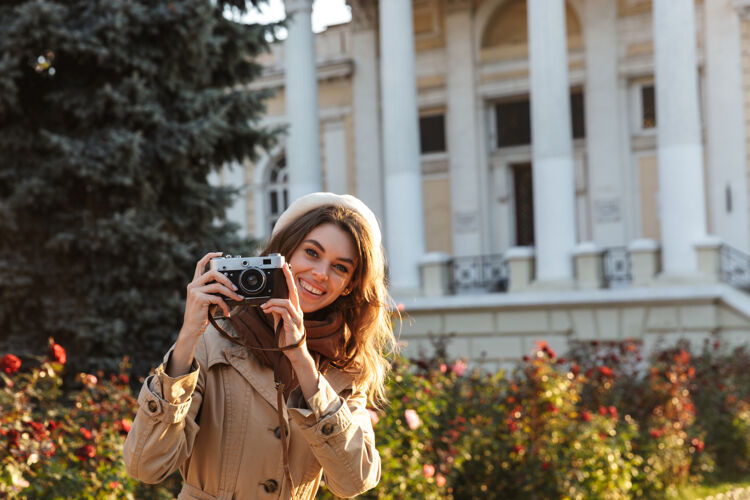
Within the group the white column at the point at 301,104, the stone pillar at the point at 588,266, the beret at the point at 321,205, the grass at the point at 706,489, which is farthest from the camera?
the white column at the point at 301,104

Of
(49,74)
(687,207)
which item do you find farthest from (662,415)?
(687,207)

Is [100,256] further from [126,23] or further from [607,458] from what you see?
[607,458]

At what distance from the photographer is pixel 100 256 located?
9.62m

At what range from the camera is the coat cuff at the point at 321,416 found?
90.4 inches

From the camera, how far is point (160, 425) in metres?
2.27

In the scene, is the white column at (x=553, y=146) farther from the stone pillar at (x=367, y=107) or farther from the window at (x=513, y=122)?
the stone pillar at (x=367, y=107)

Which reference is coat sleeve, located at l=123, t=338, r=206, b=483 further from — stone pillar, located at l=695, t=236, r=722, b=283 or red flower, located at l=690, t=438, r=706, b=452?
stone pillar, located at l=695, t=236, r=722, b=283

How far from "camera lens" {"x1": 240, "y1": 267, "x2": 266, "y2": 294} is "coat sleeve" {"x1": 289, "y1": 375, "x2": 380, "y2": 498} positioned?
0.97 feet

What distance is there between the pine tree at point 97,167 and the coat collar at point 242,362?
6.98 metres

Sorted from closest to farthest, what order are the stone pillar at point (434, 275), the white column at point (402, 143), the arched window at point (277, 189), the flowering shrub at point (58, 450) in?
the flowering shrub at point (58, 450), the stone pillar at point (434, 275), the white column at point (402, 143), the arched window at point (277, 189)

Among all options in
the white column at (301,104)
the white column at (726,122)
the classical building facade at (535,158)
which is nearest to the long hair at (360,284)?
the classical building facade at (535,158)

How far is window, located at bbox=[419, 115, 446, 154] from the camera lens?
73.4 ft

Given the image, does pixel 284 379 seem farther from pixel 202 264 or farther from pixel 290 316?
pixel 202 264

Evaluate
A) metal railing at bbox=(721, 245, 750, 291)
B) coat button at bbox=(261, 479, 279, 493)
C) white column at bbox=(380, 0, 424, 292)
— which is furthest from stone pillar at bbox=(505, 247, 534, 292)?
coat button at bbox=(261, 479, 279, 493)
